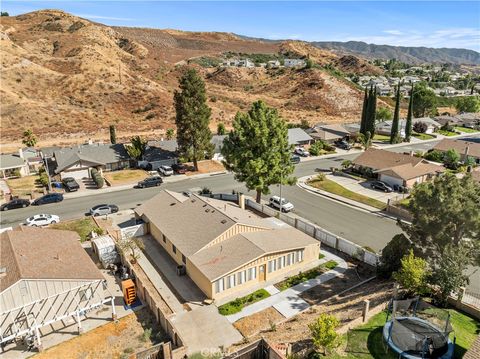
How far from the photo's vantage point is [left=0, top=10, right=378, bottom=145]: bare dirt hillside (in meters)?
93.9

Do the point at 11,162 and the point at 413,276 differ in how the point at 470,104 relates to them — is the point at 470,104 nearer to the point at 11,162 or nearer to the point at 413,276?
the point at 413,276

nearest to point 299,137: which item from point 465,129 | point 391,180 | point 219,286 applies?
point 391,180

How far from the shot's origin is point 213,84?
164 m

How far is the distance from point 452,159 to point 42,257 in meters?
69.0

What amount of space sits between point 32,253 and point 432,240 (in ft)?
99.8

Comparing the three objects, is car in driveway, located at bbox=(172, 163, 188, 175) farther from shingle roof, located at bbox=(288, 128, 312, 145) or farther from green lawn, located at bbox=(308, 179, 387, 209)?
shingle roof, located at bbox=(288, 128, 312, 145)

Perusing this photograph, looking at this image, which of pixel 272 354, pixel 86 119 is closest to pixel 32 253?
pixel 272 354

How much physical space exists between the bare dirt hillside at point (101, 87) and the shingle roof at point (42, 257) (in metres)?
62.1

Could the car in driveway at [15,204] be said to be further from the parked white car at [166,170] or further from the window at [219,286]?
the window at [219,286]

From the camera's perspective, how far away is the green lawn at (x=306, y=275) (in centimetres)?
2925

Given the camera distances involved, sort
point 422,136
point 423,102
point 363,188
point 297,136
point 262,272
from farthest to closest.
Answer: point 423,102, point 422,136, point 297,136, point 363,188, point 262,272

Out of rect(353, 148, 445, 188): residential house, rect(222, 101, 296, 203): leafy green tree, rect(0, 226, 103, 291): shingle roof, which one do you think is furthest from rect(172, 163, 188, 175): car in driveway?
rect(0, 226, 103, 291): shingle roof

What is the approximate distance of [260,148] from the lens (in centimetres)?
4188

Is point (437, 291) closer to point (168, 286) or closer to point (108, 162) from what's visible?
point (168, 286)
